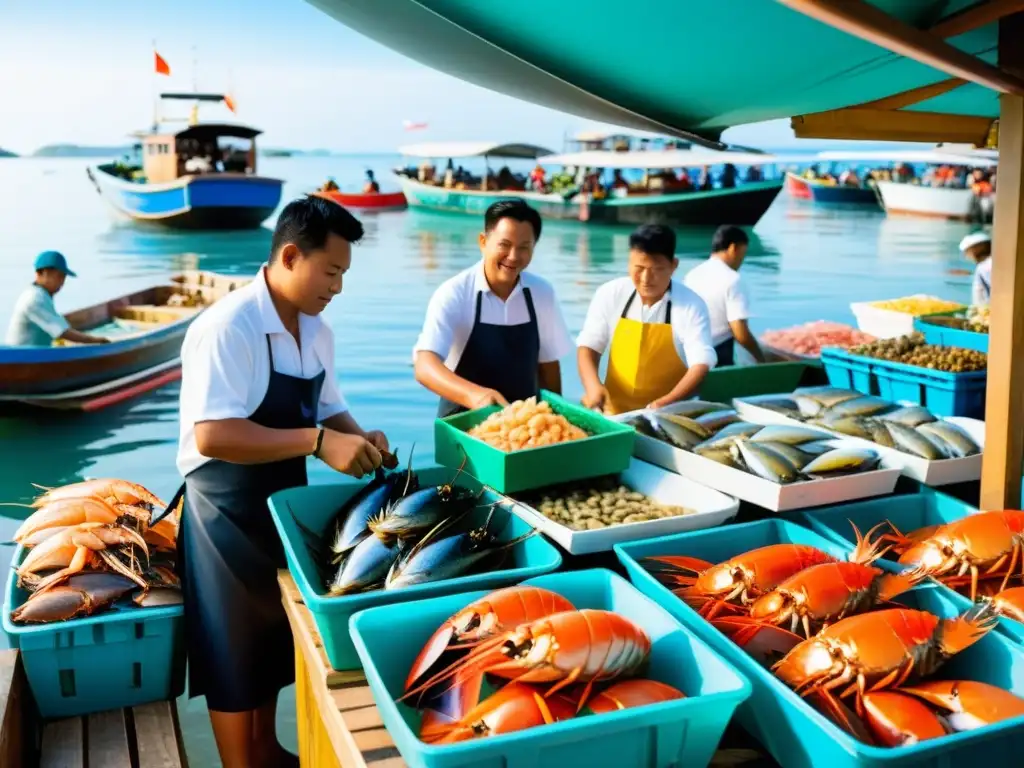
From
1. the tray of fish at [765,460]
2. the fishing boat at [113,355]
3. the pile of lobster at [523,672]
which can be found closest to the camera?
the pile of lobster at [523,672]

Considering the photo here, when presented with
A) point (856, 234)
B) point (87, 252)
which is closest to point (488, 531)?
point (87, 252)

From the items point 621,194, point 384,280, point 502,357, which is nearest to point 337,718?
point 502,357

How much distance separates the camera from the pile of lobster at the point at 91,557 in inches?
106

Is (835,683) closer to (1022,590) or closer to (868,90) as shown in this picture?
(1022,590)

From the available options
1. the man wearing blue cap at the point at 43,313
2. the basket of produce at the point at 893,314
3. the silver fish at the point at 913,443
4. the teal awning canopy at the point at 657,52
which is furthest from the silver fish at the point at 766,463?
the man wearing blue cap at the point at 43,313

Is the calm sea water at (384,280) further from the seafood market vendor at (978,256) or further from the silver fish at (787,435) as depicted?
the seafood market vendor at (978,256)

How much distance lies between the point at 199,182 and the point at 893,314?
26.1m

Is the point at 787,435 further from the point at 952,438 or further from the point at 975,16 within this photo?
the point at 975,16

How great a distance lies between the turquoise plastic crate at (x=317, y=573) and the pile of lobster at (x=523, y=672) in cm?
23

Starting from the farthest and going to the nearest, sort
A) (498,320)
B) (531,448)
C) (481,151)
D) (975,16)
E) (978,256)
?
1. (481,151)
2. (978,256)
3. (498,320)
4. (531,448)
5. (975,16)

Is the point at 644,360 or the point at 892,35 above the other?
the point at 892,35

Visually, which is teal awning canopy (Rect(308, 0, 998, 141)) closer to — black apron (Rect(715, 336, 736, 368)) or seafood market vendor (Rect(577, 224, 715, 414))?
seafood market vendor (Rect(577, 224, 715, 414))

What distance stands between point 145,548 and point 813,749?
2150 millimetres

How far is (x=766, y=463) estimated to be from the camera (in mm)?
2598
